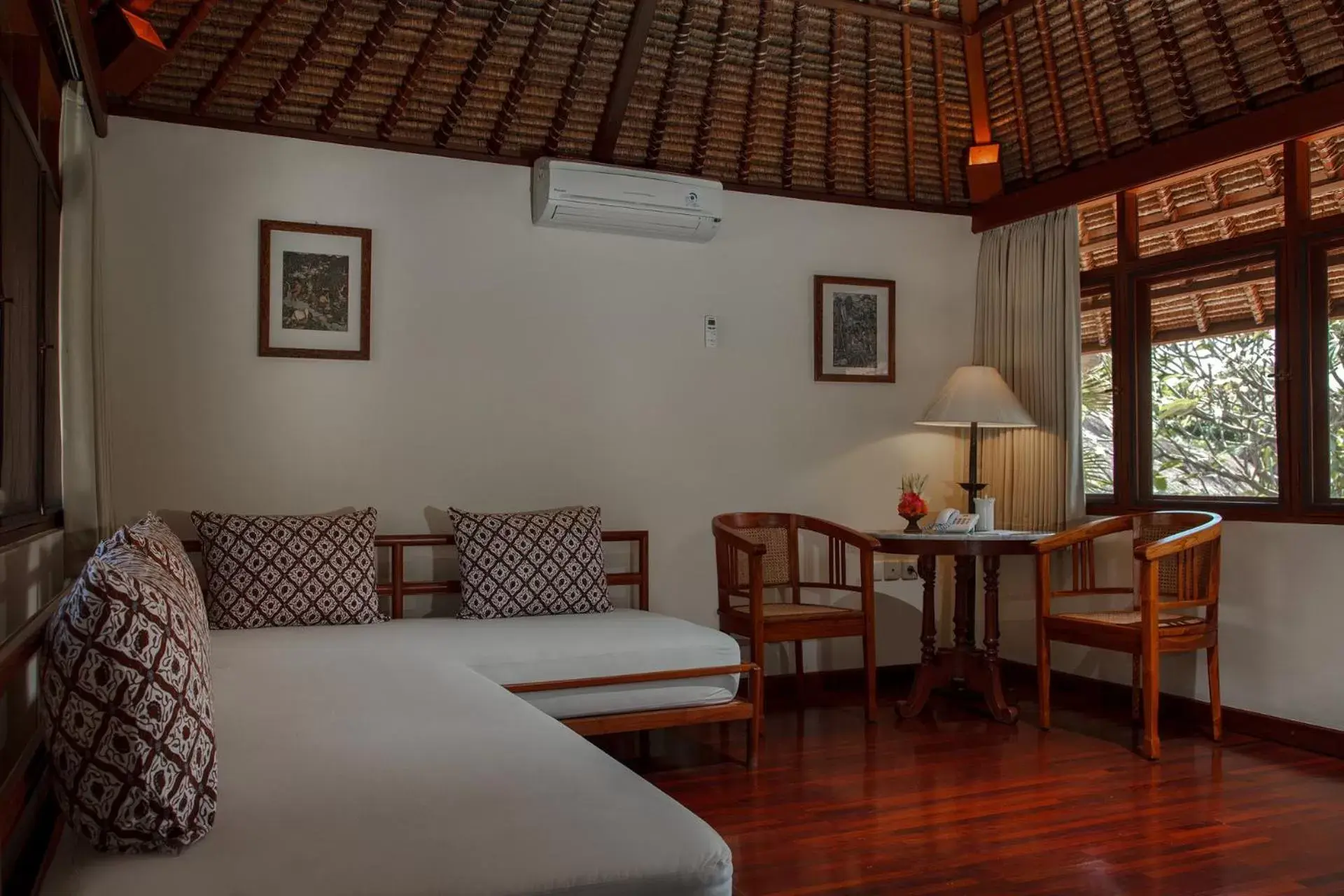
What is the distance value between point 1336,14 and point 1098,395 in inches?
73.8

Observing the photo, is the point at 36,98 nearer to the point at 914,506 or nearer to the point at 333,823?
the point at 333,823

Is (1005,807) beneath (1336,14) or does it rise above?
beneath

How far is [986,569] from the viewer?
499 cm

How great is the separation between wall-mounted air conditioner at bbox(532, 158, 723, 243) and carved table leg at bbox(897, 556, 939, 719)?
1.87 metres

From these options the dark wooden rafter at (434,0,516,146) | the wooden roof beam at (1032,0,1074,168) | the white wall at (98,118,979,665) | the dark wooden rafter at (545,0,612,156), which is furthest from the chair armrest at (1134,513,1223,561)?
the dark wooden rafter at (434,0,516,146)

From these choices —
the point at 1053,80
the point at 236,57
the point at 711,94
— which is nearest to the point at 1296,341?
the point at 1053,80

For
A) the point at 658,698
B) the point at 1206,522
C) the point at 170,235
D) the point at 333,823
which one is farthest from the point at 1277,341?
the point at 170,235

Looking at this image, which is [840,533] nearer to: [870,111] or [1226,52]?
[870,111]

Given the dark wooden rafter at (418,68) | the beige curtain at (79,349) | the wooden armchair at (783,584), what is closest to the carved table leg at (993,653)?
the wooden armchair at (783,584)

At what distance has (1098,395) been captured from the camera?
17.3ft

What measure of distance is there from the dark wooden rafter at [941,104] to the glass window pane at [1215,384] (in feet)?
4.14

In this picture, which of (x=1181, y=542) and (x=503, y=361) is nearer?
(x=1181, y=542)

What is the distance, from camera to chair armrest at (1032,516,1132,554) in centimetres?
455

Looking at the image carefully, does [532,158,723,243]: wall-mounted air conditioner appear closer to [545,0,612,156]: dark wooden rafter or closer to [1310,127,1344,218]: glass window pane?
[545,0,612,156]: dark wooden rafter
